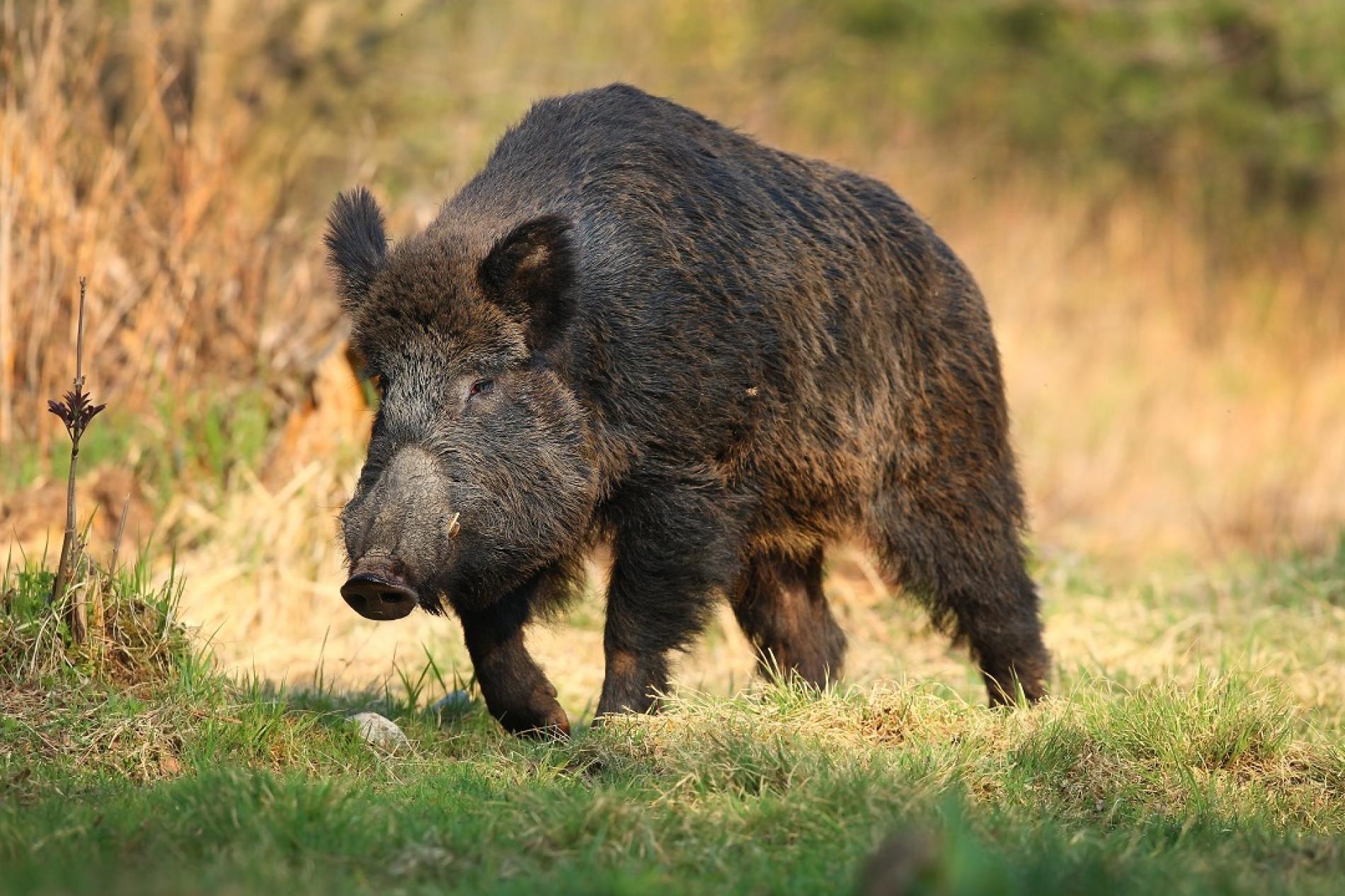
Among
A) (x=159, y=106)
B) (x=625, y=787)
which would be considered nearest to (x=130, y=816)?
(x=625, y=787)

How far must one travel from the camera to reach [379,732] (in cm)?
444

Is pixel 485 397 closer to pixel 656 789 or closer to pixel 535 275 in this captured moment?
pixel 535 275

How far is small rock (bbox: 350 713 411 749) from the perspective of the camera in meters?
4.37

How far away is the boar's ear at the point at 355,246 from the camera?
4.75m

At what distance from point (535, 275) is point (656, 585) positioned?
3.23 ft

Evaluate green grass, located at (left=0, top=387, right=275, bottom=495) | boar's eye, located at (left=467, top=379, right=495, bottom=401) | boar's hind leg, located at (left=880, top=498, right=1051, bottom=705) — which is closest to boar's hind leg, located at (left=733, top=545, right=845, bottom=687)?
boar's hind leg, located at (left=880, top=498, right=1051, bottom=705)

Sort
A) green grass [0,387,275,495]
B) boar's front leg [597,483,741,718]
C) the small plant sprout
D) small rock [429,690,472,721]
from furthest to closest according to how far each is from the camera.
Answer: green grass [0,387,275,495] < small rock [429,690,472,721] < boar's front leg [597,483,741,718] < the small plant sprout

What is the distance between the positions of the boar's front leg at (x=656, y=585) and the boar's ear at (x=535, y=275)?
0.59 metres

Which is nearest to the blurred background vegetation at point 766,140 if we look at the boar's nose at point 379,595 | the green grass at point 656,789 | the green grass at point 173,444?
the green grass at point 173,444

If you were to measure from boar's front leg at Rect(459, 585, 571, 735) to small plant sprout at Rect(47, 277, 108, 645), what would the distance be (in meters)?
1.07

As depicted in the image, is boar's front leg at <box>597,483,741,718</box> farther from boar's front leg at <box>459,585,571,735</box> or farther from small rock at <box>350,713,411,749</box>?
small rock at <box>350,713,411,749</box>

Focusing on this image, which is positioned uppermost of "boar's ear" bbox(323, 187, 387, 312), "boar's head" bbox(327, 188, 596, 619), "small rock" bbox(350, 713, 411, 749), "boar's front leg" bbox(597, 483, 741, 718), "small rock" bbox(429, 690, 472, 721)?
"boar's ear" bbox(323, 187, 387, 312)

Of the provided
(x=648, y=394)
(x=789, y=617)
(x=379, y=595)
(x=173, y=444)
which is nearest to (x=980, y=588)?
(x=789, y=617)

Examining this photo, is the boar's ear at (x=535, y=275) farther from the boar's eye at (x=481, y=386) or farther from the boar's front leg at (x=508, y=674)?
the boar's front leg at (x=508, y=674)
